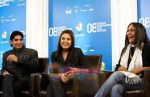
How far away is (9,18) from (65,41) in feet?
8.88

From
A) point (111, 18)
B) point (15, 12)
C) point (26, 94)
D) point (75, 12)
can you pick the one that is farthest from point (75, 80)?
point (15, 12)

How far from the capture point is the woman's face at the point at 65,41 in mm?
4594

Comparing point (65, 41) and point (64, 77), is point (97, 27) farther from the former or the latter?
point (64, 77)

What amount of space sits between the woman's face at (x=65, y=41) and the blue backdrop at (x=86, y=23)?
1196 mm

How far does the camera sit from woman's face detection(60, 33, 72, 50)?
4594 millimetres

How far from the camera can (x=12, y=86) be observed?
4637 millimetres

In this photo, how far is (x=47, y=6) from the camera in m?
6.29

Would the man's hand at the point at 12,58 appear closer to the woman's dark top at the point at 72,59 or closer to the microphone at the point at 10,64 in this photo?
the microphone at the point at 10,64

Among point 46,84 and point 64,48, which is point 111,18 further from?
point 46,84

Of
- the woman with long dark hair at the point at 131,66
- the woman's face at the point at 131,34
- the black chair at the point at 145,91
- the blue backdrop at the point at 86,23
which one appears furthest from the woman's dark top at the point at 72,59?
the blue backdrop at the point at 86,23

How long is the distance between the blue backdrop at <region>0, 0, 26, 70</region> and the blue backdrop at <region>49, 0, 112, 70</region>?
74cm

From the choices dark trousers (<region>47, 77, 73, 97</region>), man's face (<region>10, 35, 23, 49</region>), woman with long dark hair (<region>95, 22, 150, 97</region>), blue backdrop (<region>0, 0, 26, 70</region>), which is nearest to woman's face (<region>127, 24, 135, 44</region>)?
woman with long dark hair (<region>95, 22, 150, 97</region>)

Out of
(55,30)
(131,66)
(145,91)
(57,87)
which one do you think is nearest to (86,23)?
(55,30)

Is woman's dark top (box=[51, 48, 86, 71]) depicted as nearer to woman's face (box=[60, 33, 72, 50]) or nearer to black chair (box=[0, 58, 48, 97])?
woman's face (box=[60, 33, 72, 50])
